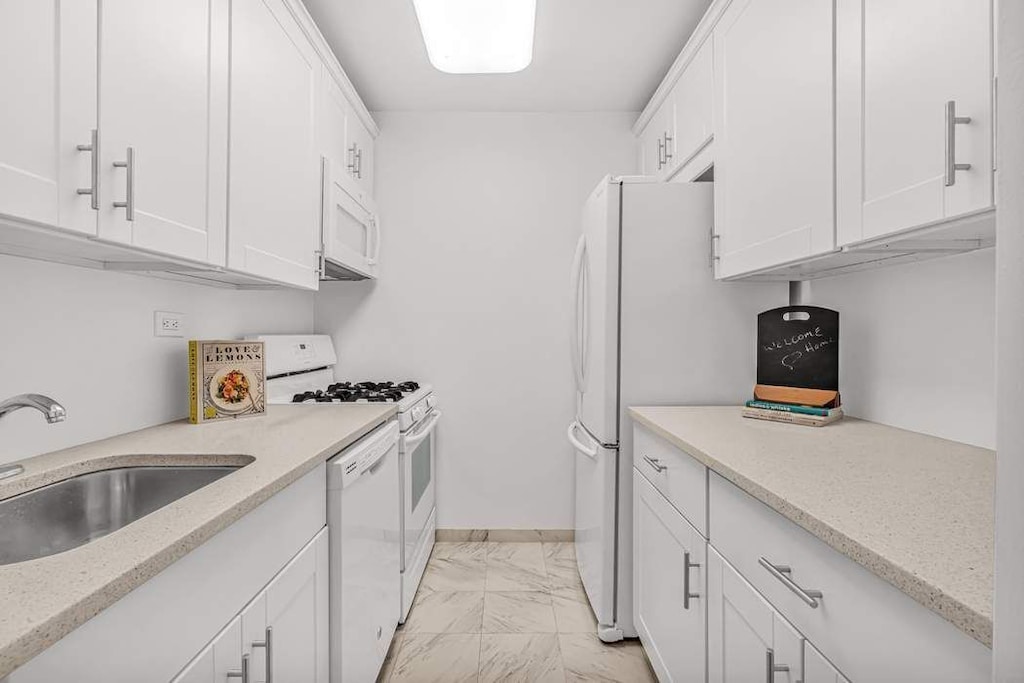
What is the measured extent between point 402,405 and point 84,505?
1.12 meters

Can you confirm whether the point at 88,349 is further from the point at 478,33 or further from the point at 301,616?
the point at 478,33

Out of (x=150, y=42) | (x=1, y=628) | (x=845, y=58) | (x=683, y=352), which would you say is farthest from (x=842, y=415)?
(x=150, y=42)

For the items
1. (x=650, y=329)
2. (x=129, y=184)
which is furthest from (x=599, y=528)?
Answer: (x=129, y=184)

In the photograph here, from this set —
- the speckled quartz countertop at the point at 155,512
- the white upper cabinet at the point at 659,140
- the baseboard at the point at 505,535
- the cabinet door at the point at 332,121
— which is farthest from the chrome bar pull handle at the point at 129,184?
the baseboard at the point at 505,535

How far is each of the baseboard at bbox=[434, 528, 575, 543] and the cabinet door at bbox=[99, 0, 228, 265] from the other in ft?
6.98

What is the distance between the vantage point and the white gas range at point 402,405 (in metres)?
2.19

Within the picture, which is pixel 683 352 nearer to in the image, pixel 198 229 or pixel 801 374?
pixel 801 374

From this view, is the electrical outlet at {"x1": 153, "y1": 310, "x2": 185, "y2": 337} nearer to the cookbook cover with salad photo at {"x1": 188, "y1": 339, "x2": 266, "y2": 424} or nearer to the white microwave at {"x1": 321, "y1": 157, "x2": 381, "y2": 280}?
the cookbook cover with salad photo at {"x1": 188, "y1": 339, "x2": 266, "y2": 424}

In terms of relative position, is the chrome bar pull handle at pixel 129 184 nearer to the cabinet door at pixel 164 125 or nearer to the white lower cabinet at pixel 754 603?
the cabinet door at pixel 164 125

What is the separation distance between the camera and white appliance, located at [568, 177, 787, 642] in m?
2.04

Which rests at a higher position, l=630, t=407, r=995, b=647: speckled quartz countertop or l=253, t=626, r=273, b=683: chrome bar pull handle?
l=630, t=407, r=995, b=647: speckled quartz countertop

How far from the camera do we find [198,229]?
53.4 inches

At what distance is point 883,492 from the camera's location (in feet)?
3.17

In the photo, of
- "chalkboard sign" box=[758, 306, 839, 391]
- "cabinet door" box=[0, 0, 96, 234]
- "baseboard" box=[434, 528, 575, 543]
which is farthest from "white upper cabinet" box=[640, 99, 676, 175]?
"cabinet door" box=[0, 0, 96, 234]
